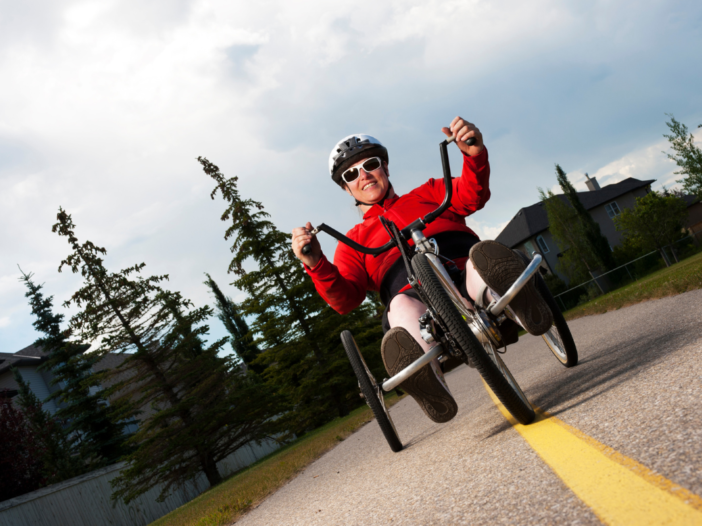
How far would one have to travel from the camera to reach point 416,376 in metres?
3.21

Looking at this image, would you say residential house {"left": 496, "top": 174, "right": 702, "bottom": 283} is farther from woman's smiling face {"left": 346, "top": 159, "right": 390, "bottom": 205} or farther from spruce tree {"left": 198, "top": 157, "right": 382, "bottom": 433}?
woman's smiling face {"left": 346, "top": 159, "right": 390, "bottom": 205}

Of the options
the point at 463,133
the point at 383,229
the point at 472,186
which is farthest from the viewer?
the point at 383,229

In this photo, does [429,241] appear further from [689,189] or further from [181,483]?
[689,189]

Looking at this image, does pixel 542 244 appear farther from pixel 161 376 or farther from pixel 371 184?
pixel 371 184

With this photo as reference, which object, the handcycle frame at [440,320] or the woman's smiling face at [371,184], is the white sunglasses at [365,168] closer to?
the woman's smiling face at [371,184]

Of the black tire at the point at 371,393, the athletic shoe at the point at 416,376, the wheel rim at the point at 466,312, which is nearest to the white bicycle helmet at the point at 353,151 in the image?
the black tire at the point at 371,393

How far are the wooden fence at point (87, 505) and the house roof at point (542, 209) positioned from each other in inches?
1805

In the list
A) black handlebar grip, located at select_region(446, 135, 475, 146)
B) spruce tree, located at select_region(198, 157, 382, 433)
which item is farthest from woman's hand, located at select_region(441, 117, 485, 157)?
spruce tree, located at select_region(198, 157, 382, 433)

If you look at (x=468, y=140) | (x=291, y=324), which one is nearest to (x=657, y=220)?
(x=291, y=324)

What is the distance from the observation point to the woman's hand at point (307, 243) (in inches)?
139

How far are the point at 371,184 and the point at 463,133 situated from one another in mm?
1186

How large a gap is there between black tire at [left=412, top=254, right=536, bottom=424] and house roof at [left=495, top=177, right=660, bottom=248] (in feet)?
186

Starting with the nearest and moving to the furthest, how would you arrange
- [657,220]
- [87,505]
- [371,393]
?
[371,393], [87,505], [657,220]

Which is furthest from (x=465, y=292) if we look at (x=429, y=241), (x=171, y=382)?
(x=171, y=382)
